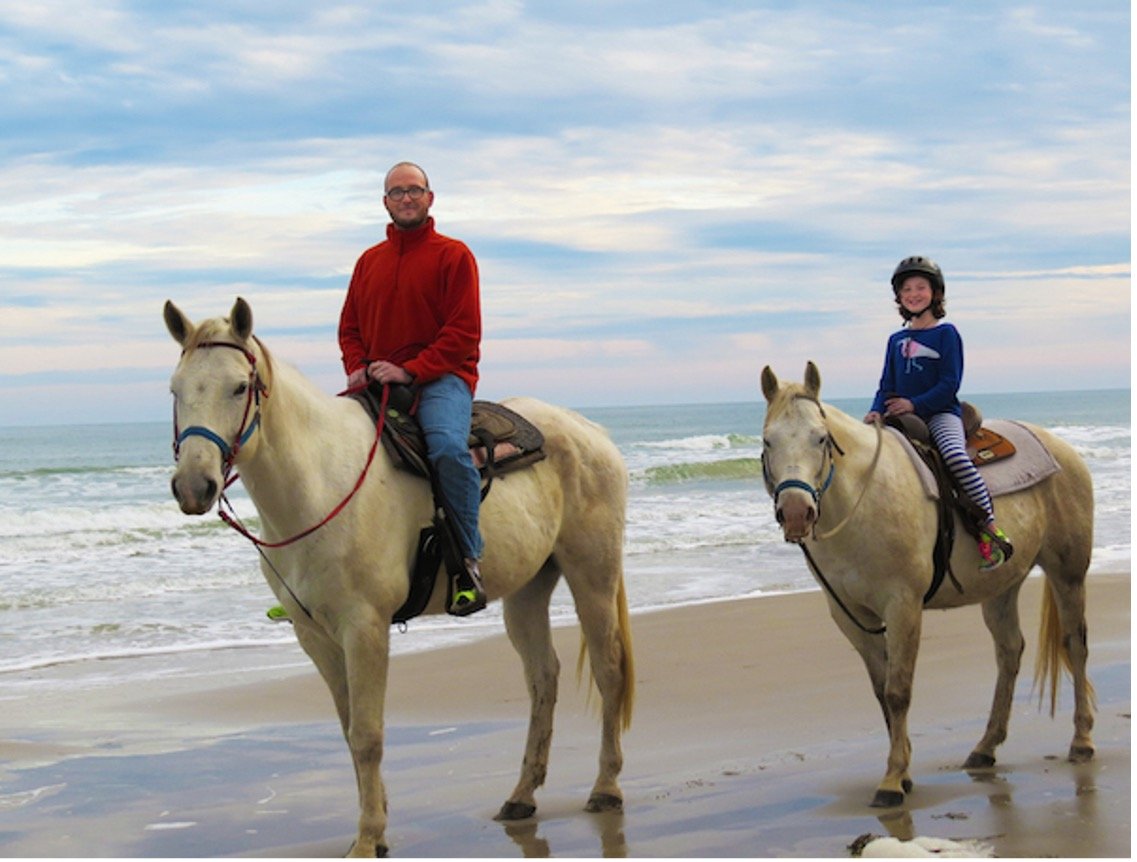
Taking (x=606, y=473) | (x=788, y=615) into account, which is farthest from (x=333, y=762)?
(x=788, y=615)

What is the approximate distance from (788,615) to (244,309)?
720 cm

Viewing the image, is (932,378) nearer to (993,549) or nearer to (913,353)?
(913,353)

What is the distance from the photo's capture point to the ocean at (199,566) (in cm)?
1041

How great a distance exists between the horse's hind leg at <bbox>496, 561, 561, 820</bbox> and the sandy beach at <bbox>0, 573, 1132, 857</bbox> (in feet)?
0.58

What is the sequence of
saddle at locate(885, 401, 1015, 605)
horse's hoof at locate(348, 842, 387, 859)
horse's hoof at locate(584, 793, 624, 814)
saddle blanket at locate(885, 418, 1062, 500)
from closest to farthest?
1. horse's hoof at locate(348, 842, 387, 859)
2. horse's hoof at locate(584, 793, 624, 814)
3. saddle at locate(885, 401, 1015, 605)
4. saddle blanket at locate(885, 418, 1062, 500)

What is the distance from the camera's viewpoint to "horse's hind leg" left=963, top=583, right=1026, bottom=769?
586cm

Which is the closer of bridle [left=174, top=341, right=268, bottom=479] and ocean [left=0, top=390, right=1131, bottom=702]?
bridle [left=174, top=341, right=268, bottom=479]

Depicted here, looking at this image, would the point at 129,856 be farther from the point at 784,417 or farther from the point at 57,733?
the point at 784,417

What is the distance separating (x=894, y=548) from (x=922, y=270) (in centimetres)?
132

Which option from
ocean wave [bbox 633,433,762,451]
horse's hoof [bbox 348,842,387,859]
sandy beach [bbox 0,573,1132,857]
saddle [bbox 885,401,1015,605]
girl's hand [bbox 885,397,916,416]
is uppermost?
girl's hand [bbox 885,397,916,416]

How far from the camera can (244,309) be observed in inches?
169

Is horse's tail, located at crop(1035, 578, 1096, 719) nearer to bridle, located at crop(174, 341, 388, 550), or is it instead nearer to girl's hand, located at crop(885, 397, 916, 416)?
girl's hand, located at crop(885, 397, 916, 416)

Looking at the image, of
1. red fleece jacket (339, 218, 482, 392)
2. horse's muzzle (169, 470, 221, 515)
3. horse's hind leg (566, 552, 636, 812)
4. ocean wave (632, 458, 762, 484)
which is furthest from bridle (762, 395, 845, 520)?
ocean wave (632, 458, 762, 484)

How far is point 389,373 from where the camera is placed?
16.9 feet
